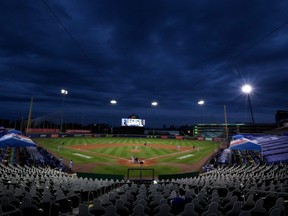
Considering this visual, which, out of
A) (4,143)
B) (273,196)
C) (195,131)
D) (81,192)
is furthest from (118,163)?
(195,131)

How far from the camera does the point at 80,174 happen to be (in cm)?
2445

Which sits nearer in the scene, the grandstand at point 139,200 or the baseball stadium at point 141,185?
the grandstand at point 139,200

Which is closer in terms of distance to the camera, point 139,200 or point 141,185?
point 139,200

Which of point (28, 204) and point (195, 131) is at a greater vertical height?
point (195, 131)

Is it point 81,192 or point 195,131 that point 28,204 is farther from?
point 195,131

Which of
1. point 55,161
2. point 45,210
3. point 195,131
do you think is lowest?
point 45,210

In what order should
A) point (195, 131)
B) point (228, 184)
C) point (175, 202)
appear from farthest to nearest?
point (195, 131)
point (228, 184)
point (175, 202)

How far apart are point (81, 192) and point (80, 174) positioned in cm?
1313

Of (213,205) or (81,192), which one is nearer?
(213,205)

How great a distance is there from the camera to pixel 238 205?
280 inches

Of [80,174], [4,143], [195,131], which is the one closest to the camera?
[4,143]

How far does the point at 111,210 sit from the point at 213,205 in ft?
10.3

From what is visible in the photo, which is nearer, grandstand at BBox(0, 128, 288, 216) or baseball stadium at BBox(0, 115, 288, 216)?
grandstand at BBox(0, 128, 288, 216)

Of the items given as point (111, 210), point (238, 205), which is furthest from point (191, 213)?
point (111, 210)
